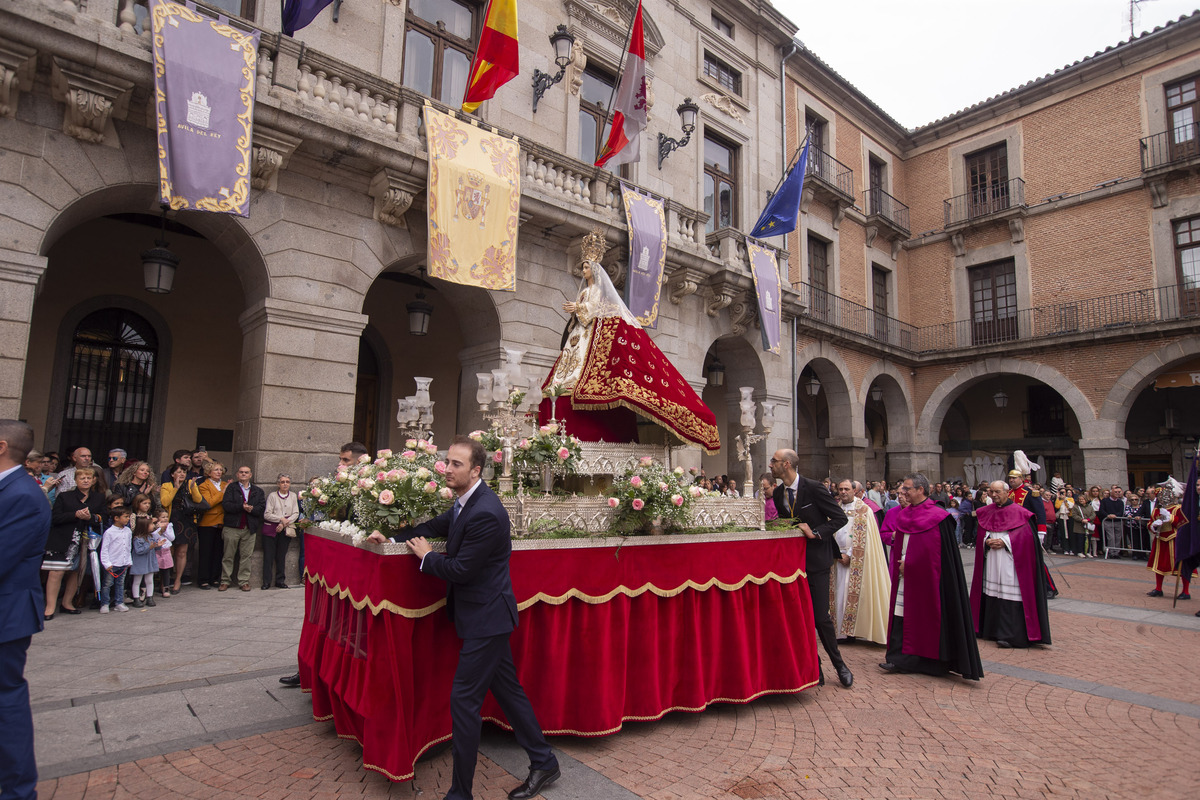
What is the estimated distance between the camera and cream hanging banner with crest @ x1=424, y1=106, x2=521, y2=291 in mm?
10258

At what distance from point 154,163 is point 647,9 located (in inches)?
460

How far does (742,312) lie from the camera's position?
1570 centimetres

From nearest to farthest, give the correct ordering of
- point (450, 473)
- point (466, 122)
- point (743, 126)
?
point (450, 473) → point (466, 122) → point (743, 126)

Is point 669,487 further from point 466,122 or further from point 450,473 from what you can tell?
point 466,122

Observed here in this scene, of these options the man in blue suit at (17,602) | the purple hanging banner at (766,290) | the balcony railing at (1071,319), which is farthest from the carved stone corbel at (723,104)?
the man in blue suit at (17,602)

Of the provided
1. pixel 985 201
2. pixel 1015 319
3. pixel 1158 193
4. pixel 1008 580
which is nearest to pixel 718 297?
pixel 1008 580

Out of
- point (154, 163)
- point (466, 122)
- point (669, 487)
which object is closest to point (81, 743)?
point (669, 487)

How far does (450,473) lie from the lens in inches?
150

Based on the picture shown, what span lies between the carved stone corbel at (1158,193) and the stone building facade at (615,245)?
0.34 ft

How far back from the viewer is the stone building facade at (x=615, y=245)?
356 inches

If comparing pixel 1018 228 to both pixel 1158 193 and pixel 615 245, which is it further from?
pixel 615 245

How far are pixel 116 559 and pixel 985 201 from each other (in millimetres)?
27019

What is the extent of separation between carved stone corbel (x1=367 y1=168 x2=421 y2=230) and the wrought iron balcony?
18.1 m

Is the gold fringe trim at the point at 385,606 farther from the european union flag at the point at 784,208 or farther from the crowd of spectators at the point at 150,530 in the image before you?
the european union flag at the point at 784,208
